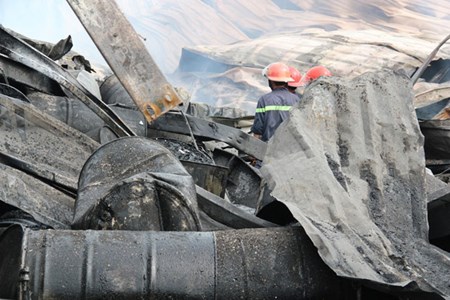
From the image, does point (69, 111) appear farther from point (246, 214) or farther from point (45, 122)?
point (246, 214)

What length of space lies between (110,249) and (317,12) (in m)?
13.1

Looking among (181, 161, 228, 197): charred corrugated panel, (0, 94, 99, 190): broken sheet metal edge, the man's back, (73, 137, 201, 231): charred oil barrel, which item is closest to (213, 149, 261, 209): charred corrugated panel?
(181, 161, 228, 197): charred corrugated panel

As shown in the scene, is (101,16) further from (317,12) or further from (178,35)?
(317,12)

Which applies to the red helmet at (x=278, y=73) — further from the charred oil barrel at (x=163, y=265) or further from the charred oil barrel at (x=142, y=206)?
the charred oil barrel at (x=163, y=265)

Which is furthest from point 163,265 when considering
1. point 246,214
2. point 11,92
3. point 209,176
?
point 11,92

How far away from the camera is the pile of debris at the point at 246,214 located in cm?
261

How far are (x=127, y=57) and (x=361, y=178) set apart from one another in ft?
5.94

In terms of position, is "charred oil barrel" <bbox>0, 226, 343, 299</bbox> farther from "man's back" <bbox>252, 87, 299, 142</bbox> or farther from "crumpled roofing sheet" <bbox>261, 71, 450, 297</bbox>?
"man's back" <bbox>252, 87, 299, 142</bbox>

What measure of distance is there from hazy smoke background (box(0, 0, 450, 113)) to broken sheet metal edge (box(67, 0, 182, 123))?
5672 mm

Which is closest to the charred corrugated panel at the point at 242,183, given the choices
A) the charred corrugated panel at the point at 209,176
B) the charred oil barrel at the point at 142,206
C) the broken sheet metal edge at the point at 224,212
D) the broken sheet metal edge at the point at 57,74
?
the charred corrugated panel at the point at 209,176

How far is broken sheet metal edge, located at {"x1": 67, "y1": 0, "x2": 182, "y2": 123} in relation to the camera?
468cm

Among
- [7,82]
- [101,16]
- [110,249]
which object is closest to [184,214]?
[110,249]

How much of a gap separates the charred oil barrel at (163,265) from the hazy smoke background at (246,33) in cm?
762

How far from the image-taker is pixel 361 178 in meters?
3.36
